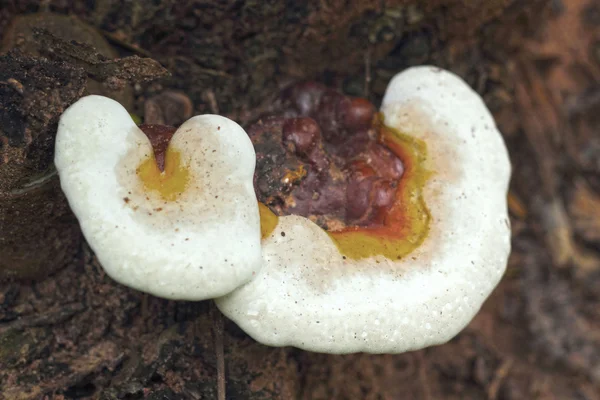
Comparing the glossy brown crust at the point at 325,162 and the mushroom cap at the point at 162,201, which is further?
the glossy brown crust at the point at 325,162

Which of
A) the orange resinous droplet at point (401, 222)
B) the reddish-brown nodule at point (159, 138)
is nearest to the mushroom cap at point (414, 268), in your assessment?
the orange resinous droplet at point (401, 222)

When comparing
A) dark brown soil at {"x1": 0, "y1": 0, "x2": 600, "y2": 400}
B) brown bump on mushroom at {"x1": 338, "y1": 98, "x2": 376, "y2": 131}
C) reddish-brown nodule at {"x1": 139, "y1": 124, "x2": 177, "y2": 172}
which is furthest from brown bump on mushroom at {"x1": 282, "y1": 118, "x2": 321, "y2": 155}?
reddish-brown nodule at {"x1": 139, "y1": 124, "x2": 177, "y2": 172}

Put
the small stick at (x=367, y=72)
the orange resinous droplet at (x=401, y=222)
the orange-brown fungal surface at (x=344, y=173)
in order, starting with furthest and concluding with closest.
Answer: the small stick at (x=367, y=72) → the orange-brown fungal surface at (x=344, y=173) → the orange resinous droplet at (x=401, y=222)

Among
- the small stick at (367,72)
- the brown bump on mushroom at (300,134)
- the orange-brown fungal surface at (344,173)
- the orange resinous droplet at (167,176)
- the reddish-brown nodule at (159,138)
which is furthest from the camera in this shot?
the small stick at (367,72)

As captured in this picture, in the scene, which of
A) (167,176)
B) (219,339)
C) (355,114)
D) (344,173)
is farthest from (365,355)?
(167,176)

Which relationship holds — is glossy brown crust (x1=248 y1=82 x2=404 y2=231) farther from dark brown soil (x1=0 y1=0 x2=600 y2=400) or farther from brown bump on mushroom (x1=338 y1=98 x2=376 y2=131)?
dark brown soil (x1=0 y1=0 x2=600 y2=400)

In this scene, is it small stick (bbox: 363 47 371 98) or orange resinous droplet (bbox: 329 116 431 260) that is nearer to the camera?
orange resinous droplet (bbox: 329 116 431 260)

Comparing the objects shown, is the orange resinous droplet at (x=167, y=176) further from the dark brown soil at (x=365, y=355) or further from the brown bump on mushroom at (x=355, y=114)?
the brown bump on mushroom at (x=355, y=114)

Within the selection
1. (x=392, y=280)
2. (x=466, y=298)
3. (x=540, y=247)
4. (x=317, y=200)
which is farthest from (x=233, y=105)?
(x=540, y=247)
